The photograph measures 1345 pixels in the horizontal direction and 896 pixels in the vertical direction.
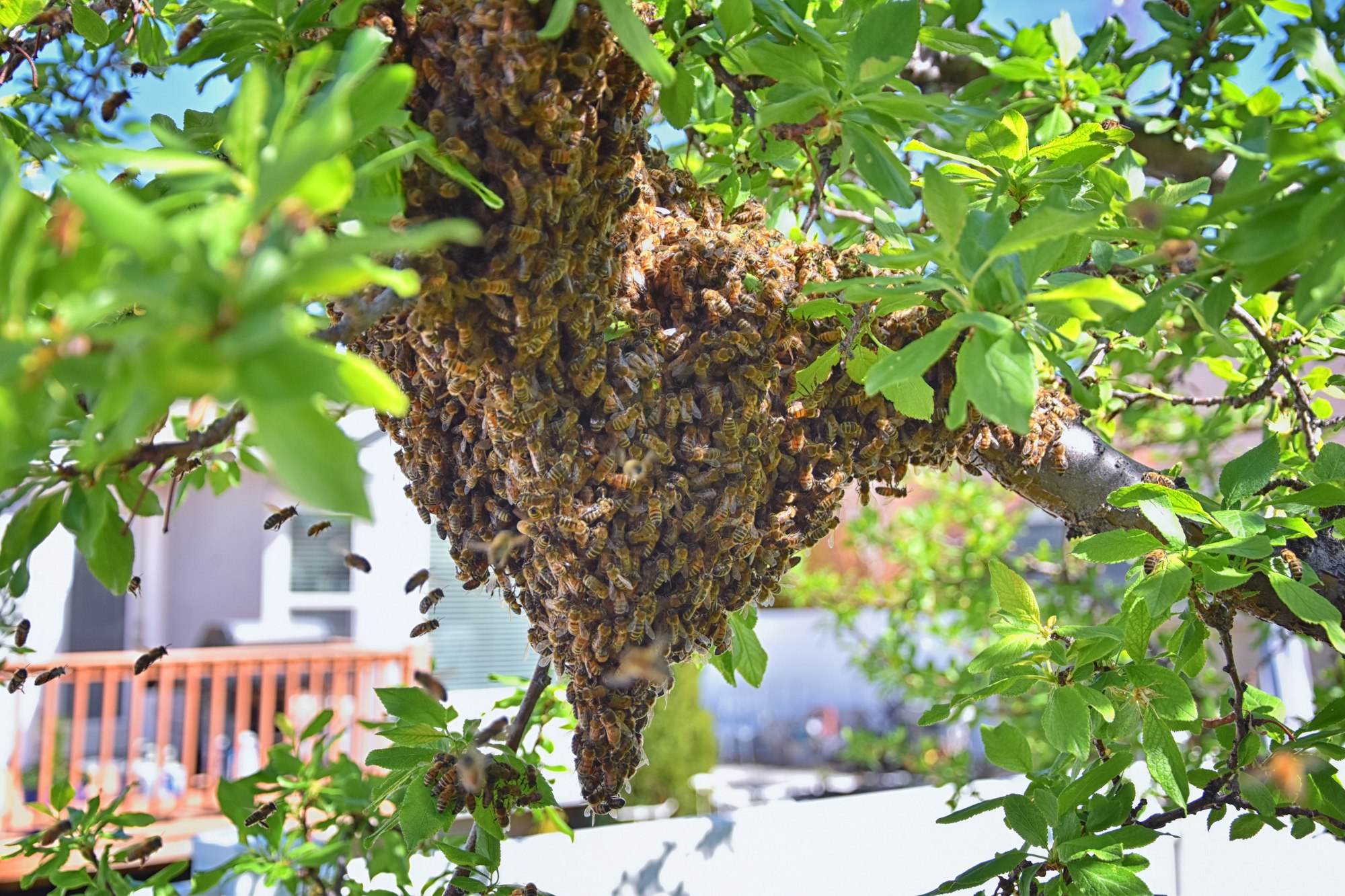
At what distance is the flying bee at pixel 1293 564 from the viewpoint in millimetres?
1184

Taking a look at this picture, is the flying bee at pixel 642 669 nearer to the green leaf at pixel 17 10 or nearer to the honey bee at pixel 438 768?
the honey bee at pixel 438 768

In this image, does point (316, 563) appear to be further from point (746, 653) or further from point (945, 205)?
point (945, 205)

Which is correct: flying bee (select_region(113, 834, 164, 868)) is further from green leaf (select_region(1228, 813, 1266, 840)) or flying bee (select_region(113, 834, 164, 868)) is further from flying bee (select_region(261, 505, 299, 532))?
green leaf (select_region(1228, 813, 1266, 840))

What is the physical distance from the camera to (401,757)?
124cm

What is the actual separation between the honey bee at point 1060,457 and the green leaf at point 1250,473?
272mm

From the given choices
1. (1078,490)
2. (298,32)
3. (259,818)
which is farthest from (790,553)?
(259,818)

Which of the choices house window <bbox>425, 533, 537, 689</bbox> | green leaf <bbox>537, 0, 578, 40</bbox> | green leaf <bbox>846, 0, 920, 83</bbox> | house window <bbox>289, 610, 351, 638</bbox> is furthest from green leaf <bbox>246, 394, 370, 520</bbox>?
house window <bbox>289, 610, 351, 638</bbox>

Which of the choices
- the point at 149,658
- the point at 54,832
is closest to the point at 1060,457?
the point at 149,658

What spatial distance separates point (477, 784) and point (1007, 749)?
2.43 feet

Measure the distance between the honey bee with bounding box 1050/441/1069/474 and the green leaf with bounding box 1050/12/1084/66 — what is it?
0.74 m

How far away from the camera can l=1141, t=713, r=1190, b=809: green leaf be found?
114cm

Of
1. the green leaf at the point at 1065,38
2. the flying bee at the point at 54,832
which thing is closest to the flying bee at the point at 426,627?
the flying bee at the point at 54,832

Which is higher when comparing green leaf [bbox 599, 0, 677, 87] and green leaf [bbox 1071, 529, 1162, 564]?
green leaf [bbox 599, 0, 677, 87]

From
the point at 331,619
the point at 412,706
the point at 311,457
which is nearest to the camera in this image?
the point at 311,457
